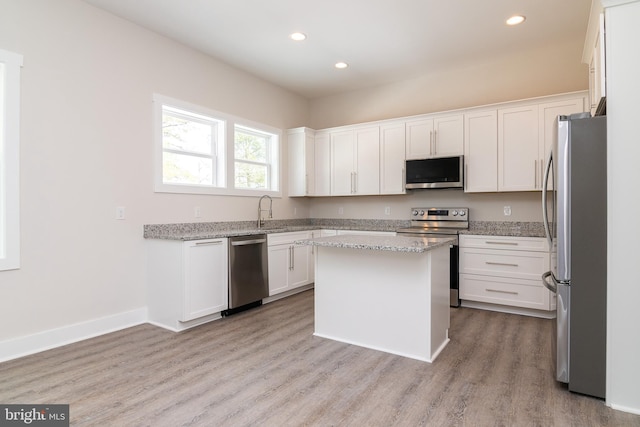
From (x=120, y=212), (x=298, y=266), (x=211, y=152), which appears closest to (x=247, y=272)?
(x=298, y=266)

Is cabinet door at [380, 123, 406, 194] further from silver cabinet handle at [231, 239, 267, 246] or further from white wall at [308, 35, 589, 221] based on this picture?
silver cabinet handle at [231, 239, 267, 246]

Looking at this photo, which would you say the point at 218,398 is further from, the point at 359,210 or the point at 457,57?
the point at 457,57

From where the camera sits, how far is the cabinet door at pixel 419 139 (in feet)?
15.2

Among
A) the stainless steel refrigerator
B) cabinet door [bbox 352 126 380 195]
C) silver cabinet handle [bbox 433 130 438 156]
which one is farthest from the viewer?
cabinet door [bbox 352 126 380 195]

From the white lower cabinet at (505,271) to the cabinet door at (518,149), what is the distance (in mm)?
673

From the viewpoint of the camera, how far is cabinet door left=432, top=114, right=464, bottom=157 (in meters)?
4.42

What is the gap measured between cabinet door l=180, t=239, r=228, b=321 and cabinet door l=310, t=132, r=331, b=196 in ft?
7.17

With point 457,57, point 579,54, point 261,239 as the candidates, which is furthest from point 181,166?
point 579,54

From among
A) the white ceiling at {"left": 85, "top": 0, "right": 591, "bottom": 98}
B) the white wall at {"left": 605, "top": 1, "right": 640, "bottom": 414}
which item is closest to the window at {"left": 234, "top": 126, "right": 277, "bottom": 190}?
the white ceiling at {"left": 85, "top": 0, "right": 591, "bottom": 98}

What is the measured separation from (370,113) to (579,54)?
2597 millimetres

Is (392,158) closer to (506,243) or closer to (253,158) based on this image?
(506,243)

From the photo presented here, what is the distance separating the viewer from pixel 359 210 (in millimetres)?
5574

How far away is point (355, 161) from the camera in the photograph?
525 centimetres

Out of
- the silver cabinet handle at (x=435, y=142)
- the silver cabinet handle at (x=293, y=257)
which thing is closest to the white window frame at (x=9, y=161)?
the silver cabinet handle at (x=293, y=257)
